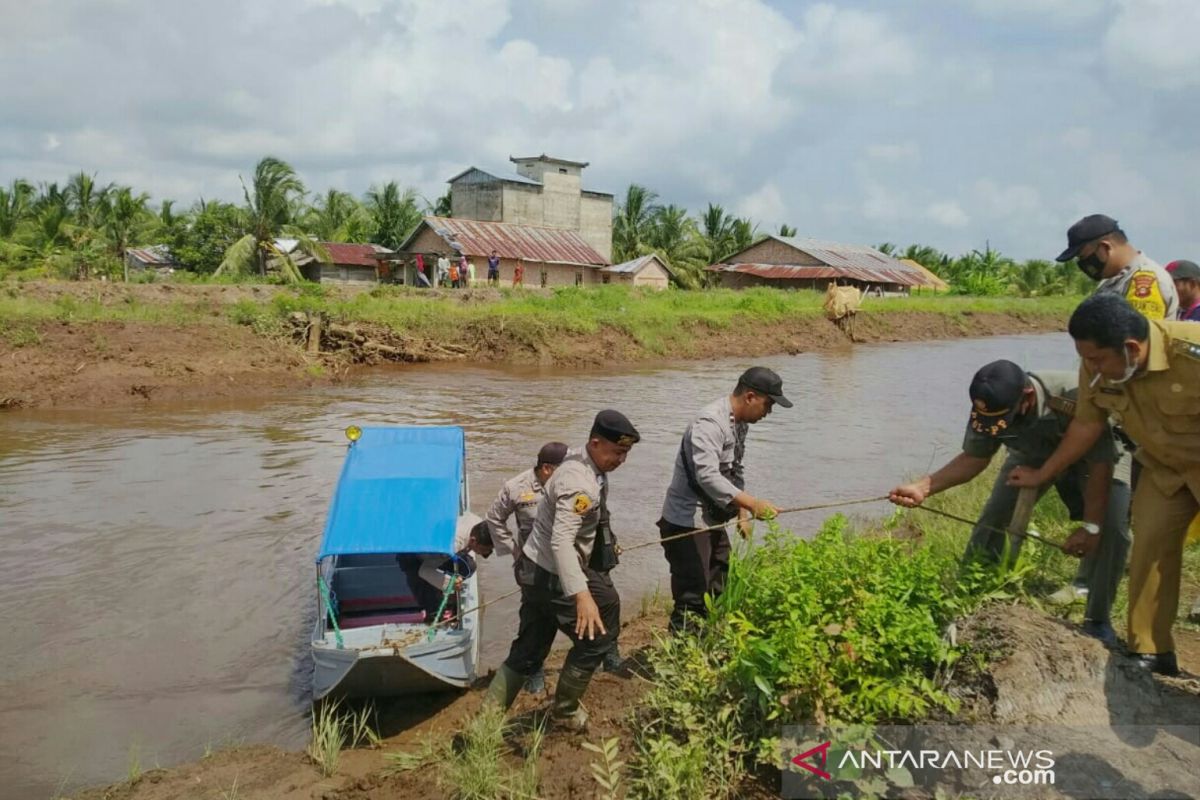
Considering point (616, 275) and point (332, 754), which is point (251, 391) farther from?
point (616, 275)

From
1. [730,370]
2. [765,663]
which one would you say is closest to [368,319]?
[730,370]

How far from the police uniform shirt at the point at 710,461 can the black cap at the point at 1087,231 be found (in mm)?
2072

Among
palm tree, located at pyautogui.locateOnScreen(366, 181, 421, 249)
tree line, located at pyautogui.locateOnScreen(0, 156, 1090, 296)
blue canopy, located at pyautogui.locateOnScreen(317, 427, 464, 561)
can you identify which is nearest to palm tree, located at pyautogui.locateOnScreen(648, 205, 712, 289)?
tree line, located at pyautogui.locateOnScreen(0, 156, 1090, 296)

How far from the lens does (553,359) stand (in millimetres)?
23641

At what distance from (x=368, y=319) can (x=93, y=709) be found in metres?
16.7

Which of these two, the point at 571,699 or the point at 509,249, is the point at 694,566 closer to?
the point at 571,699

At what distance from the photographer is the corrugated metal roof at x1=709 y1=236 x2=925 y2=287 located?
43.2 m

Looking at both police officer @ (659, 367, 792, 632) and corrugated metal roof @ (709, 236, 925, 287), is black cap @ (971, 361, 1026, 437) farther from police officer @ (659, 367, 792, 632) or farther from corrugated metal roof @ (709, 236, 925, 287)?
corrugated metal roof @ (709, 236, 925, 287)

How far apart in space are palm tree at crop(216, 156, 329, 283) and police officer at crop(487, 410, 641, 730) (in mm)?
27270

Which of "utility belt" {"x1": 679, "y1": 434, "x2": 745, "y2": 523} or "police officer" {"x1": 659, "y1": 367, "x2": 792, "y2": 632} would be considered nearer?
"police officer" {"x1": 659, "y1": 367, "x2": 792, "y2": 632}

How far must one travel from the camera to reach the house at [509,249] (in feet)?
112

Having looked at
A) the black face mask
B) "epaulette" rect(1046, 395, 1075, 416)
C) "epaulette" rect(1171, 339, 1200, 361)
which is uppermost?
the black face mask

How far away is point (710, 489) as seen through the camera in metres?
5.00

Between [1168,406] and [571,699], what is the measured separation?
302cm
